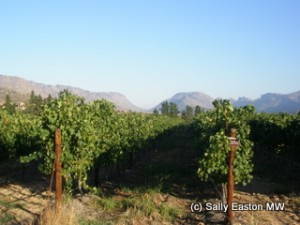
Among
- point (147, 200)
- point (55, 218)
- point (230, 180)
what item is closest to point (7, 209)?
point (55, 218)

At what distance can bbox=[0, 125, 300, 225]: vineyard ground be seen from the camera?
33.7ft

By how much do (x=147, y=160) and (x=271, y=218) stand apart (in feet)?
49.3

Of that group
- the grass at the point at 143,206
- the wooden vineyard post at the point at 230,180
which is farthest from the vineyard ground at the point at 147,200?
the wooden vineyard post at the point at 230,180

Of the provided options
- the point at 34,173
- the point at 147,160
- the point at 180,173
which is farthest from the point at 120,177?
the point at 147,160

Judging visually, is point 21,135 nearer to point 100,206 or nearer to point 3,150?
point 3,150

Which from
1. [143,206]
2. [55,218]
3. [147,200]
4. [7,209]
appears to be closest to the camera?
[55,218]

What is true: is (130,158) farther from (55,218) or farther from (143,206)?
(55,218)

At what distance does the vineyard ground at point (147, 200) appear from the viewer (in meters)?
10.3

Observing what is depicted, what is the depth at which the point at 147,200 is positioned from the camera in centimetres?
1196

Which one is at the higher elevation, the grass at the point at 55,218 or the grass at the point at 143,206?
the grass at the point at 55,218

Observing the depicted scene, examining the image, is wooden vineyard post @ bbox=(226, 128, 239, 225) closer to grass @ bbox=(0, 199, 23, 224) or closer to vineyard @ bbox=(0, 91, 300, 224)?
vineyard @ bbox=(0, 91, 300, 224)

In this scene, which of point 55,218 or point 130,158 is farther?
A: point 130,158

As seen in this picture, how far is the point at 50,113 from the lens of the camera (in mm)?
11789

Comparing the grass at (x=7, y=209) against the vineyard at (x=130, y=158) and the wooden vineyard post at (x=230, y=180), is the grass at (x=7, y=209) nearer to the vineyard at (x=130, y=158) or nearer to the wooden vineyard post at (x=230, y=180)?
the vineyard at (x=130, y=158)
